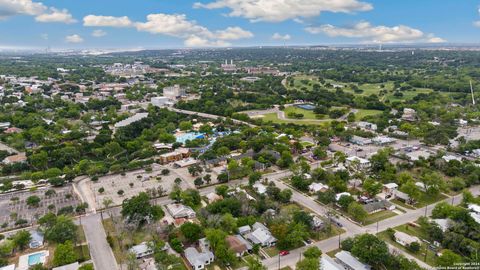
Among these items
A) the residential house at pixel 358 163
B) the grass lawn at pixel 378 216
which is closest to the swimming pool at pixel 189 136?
the residential house at pixel 358 163

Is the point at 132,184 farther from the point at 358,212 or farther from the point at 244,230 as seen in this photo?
the point at 358,212

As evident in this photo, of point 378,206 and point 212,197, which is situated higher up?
point 212,197

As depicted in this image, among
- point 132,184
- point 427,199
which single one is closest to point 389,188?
point 427,199

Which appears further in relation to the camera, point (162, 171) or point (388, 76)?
point (388, 76)

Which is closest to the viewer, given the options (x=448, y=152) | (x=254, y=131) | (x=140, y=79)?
(x=448, y=152)

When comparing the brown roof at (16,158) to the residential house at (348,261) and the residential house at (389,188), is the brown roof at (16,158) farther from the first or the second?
the residential house at (389,188)

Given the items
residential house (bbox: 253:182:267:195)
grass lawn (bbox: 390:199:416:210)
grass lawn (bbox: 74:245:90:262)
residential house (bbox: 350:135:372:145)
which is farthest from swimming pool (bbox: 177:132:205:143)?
grass lawn (bbox: 390:199:416:210)

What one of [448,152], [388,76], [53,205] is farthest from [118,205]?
[388,76]

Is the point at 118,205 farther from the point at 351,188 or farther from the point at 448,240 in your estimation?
the point at 448,240
